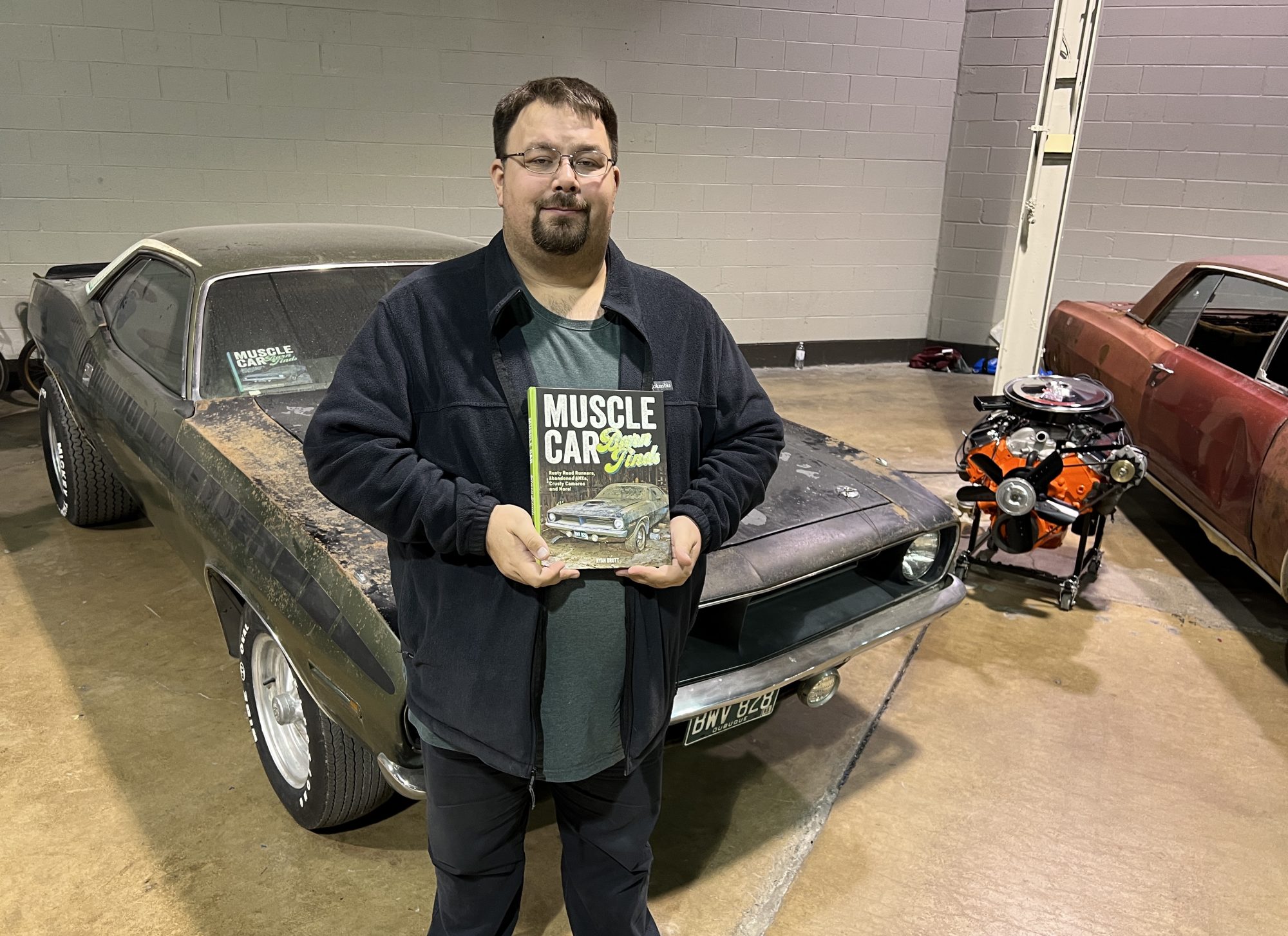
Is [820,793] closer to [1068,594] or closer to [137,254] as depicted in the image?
[1068,594]

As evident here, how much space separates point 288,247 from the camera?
3.41 m

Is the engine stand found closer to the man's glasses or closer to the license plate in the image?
the license plate

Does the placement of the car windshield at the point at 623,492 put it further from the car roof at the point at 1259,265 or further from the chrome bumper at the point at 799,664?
the car roof at the point at 1259,265

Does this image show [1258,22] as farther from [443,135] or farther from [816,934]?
[816,934]

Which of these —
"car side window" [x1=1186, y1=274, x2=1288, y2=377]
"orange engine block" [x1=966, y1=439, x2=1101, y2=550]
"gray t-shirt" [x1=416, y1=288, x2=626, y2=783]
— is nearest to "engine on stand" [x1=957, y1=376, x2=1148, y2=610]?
"orange engine block" [x1=966, y1=439, x2=1101, y2=550]

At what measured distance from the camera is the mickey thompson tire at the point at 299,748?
7.59 feet

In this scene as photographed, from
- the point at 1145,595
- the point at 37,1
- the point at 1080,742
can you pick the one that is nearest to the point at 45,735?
the point at 1080,742

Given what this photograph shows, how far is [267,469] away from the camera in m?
2.55

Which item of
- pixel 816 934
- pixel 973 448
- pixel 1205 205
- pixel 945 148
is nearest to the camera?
pixel 816 934

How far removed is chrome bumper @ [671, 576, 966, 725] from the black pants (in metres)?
0.30

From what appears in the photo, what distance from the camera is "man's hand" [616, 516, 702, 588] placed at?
58.2 inches

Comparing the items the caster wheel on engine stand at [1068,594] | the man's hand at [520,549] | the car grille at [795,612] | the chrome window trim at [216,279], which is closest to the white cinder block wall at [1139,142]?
the caster wheel on engine stand at [1068,594]

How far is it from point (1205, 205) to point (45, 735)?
8264 mm

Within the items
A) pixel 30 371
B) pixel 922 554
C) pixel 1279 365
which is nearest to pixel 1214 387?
pixel 1279 365
